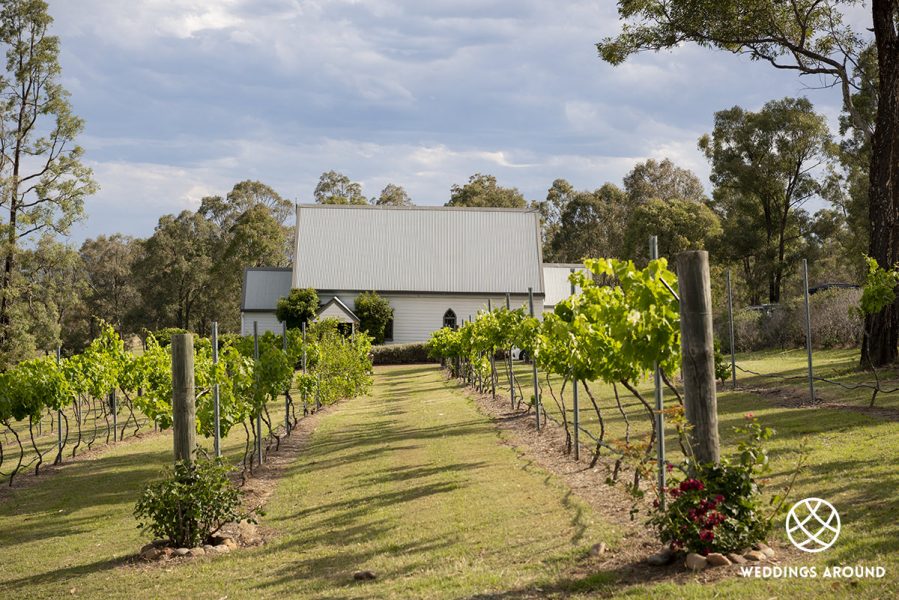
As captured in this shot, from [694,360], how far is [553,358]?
650 cm

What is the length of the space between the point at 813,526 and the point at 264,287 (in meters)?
47.5

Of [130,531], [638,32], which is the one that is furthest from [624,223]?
[130,531]

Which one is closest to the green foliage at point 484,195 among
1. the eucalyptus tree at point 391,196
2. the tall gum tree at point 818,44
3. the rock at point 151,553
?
the eucalyptus tree at point 391,196

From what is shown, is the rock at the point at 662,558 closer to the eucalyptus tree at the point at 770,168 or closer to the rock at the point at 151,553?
the rock at the point at 151,553

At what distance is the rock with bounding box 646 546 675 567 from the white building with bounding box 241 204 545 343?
134 ft

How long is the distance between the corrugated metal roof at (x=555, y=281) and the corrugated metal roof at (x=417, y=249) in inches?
88.6

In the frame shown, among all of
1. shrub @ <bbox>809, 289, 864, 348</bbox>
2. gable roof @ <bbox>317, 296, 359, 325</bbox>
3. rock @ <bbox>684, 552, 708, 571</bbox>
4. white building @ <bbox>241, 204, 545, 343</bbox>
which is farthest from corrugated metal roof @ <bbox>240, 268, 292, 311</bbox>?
rock @ <bbox>684, 552, 708, 571</bbox>

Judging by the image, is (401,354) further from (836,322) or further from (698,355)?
(698,355)

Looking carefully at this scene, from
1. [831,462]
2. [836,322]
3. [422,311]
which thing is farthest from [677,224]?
[831,462]

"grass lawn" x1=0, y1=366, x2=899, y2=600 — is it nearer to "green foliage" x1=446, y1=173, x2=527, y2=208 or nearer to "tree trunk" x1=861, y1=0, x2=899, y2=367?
"tree trunk" x1=861, y1=0, x2=899, y2=367

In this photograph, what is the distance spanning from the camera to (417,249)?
2082 inches

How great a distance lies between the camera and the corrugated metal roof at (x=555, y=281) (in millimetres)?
52625

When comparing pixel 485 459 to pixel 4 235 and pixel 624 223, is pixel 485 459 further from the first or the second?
pixel 624 223

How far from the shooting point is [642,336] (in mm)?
7438
